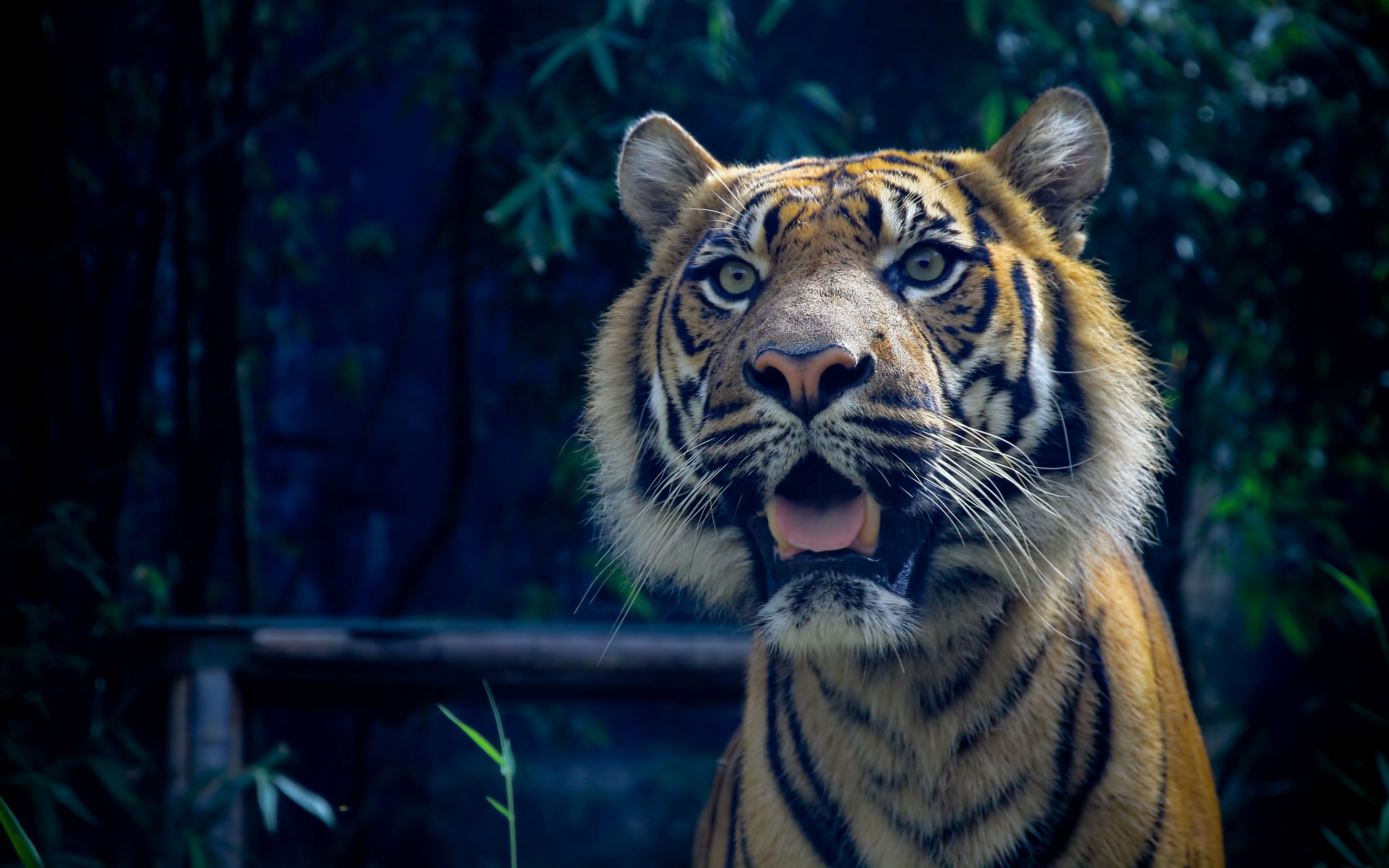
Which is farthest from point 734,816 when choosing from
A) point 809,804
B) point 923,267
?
point 923,267

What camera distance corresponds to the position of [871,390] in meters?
1.04

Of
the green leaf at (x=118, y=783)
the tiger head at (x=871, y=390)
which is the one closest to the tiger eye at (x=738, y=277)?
the tiger head at (x=871, y=390)

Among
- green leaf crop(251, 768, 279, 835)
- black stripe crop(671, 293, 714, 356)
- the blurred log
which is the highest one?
black stripe crop(671, 293, 714, 356)

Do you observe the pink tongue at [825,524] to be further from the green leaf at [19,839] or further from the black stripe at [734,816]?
the green leaf at [19,839]

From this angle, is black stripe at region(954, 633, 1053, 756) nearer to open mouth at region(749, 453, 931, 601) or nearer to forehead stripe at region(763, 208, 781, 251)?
open mouth at region(749, 453, 931, 601)

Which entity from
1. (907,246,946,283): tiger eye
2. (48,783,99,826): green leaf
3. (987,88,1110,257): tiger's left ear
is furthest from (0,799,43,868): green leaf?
(987,88,1110,257): tiger's left ear

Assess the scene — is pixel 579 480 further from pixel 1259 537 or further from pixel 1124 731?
pixel 1124 731

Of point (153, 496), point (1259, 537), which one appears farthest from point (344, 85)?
point (1259, 537)

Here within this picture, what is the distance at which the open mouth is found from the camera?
1.05 metres

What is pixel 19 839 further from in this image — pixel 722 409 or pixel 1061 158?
pixel 1061 158

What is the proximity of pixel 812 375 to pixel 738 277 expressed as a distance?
30 centimetres

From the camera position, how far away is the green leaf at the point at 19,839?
1.23 m

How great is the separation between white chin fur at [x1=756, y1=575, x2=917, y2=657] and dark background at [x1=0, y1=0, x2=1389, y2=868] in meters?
0.91

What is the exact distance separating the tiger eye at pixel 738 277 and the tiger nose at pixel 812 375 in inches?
9.5
